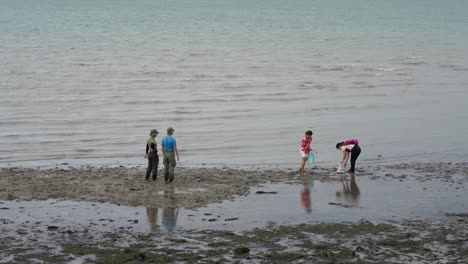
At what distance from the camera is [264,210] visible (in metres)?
20.2

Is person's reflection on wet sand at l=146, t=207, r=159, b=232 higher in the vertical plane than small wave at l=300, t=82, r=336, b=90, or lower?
lower

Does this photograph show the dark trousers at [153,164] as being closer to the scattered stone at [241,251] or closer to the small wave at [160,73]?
the scattered stone at [241,251]

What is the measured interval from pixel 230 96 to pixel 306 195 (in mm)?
24020

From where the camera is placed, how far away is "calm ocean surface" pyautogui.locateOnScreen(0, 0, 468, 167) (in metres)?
30.5

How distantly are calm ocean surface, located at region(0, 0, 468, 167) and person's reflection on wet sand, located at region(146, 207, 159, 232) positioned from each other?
7596mm

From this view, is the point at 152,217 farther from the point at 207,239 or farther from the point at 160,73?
the point at 160,73

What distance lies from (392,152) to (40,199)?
12.8m

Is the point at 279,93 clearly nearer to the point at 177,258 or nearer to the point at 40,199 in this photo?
the point at 40,199

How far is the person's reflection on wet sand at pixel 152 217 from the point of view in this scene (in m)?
18.5

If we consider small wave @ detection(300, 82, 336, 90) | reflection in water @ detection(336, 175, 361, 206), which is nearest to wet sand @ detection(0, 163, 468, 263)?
reflection in water @ detection(336, 175, 361, 206)

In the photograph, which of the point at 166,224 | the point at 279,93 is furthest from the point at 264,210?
the point at 279,93

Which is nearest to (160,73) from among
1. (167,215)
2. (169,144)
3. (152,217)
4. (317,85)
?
(317,85)

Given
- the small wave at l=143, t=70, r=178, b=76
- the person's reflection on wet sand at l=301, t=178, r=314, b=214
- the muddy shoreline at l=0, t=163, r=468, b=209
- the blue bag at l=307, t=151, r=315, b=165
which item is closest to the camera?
the person's reflection on wet sand at l=301, t=178, r=314, b=214

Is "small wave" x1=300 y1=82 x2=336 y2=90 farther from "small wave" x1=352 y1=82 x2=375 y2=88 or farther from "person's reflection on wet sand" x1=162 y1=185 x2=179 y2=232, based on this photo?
"person's reflection on wet sand" x1=162 y1=185 x2=179 y2=232
